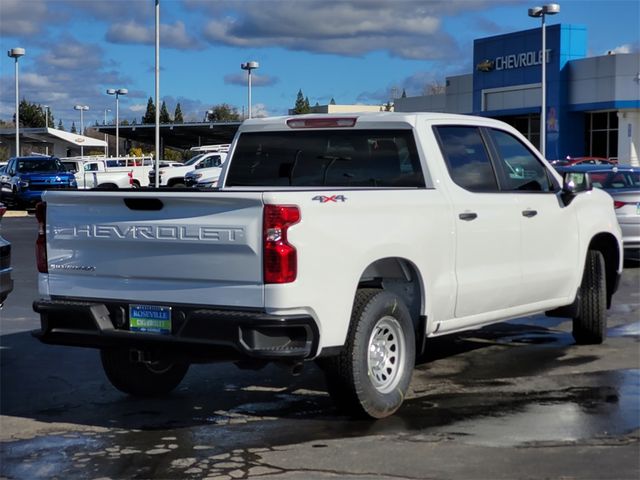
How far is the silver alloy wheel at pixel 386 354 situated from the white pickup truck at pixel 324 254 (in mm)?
11

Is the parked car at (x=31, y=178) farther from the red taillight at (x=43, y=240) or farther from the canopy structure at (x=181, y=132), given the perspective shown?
the canopy structure at (x=181, y=132)

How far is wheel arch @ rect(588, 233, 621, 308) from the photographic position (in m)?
9.38

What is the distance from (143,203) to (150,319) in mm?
742

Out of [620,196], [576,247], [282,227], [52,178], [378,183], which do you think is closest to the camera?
[282,227]

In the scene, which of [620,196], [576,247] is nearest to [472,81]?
[620,196]

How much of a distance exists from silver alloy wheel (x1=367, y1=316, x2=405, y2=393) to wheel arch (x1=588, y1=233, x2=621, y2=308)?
3342 millimetres

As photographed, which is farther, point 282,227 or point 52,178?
point 52,178

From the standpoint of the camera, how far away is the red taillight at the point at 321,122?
7.82m

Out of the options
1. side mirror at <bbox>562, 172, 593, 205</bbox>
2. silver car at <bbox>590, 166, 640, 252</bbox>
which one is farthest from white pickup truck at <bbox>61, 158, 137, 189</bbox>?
side mirror at <bbox>562, 172, 593, 205</bbox>

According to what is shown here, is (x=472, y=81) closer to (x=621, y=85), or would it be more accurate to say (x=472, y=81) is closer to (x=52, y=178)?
(x=621, y=85)

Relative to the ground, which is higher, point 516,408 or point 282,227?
point 282,227

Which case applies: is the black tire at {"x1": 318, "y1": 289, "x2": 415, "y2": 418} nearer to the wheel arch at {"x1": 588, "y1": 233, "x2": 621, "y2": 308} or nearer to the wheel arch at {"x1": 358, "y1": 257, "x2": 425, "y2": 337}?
the wheel arch at {"x1": 358, "y1": 257, "x2": 425, "y2": 337}

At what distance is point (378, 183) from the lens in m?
7.61

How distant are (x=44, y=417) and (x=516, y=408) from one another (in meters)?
3.32
